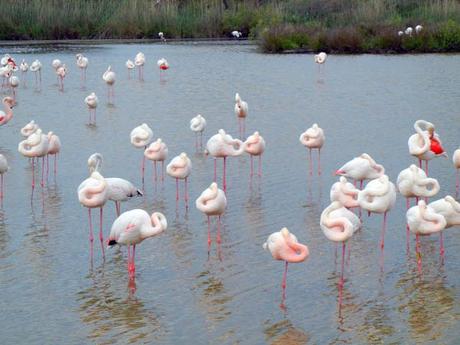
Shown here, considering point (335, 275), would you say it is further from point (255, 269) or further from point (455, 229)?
point (455, 229)

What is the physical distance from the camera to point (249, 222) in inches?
360

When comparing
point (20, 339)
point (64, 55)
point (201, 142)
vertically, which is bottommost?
point (20, 339)

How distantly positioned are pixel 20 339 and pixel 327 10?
1202 inches

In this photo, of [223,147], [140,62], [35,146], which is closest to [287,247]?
[223,147]

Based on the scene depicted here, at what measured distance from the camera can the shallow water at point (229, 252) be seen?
661cm

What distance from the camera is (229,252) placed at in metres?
8.18

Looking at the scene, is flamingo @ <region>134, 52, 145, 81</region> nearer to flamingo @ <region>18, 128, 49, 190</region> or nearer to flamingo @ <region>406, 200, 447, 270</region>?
flamingo @ <region>18, 128, 49, 190</region>

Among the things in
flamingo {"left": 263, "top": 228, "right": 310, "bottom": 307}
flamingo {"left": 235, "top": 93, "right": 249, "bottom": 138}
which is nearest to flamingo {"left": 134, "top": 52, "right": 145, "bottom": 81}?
flamingo {"left": 235, "top": 93, "right": 249, "bottom": 138}

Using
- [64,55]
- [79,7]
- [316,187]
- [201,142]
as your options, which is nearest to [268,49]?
[64,55]

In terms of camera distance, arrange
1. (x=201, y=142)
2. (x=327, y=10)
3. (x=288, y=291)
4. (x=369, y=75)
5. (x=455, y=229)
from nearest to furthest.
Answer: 1. (x=288, y=291)
2. (x=455, y=229)
3. (x=201, y=142)
4. (x=369, y=75)
5. (x=327, y=10)

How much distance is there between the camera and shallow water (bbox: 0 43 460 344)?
6.61m

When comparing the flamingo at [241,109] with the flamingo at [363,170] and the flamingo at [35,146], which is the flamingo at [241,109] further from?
the flamingo at [363,170]

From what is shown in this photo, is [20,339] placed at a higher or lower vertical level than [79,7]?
lower

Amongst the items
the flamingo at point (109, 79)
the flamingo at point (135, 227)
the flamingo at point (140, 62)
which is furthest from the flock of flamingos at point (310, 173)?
the flamingo at point (140, 62)
